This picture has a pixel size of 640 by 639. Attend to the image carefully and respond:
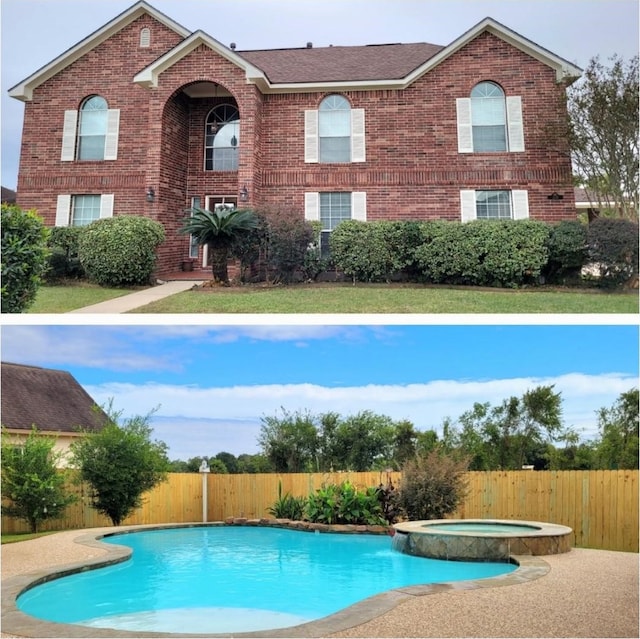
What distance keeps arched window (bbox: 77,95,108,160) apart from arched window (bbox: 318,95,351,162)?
600 centimetres

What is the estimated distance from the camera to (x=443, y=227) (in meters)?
14.0

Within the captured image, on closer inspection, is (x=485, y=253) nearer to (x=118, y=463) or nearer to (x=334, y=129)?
(x=334, y=129)

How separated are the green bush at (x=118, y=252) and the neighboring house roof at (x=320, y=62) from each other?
4611 mm

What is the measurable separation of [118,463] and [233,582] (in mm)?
6769

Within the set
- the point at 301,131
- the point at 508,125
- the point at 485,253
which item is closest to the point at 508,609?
the point at 485,253

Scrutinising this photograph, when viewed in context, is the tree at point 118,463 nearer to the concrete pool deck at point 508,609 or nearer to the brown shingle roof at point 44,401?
the brown shingle roof at point 44,401

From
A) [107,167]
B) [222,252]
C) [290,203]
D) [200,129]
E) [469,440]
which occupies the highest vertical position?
[200,129]

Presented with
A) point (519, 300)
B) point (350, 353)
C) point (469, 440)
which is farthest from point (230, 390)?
point (519, 300)

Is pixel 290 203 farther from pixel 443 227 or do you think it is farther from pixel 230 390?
pixel 230 390

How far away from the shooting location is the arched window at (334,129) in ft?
54.5

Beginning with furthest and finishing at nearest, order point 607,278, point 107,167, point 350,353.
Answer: point 350,353, point 107,167, point 607,278

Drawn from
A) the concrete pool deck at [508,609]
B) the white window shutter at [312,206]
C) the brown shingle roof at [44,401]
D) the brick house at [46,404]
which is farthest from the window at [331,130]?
the concrete pool deck at [508,609]

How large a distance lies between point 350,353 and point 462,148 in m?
10.6

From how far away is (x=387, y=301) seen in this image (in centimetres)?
1118
